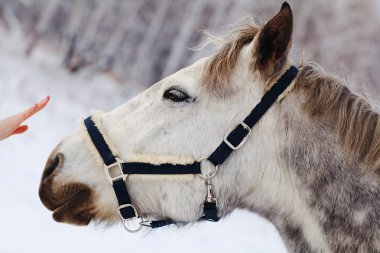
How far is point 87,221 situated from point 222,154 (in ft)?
2.03

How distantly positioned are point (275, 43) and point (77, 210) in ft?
3.28

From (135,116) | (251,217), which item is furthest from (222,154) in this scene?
(251,217)

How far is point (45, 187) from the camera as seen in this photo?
69.2 inches

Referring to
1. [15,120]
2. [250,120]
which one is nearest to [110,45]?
A: [15,120]

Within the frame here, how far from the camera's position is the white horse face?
167 centimetres

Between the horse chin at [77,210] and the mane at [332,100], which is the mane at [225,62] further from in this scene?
the horse chin at [77,210]

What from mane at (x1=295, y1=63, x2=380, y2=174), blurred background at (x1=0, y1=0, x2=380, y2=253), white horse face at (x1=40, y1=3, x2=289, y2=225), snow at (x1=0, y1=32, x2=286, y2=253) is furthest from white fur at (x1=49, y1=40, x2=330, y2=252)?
blurred background at (x1=0, y1=0, x2=380, y2=253)

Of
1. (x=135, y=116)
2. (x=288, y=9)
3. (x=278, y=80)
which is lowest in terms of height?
(x=135, y=116)

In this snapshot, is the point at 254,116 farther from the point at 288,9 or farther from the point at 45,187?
the point at 45,187

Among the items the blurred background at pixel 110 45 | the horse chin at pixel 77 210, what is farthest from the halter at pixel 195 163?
the blurred background at pixel 110 45

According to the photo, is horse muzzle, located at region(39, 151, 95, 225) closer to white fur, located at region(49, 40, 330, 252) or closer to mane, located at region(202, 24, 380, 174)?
white fur, located at region(49, 40, 330, 252)

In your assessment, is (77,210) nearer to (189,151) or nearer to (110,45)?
(189,151)

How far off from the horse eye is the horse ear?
0.30 m

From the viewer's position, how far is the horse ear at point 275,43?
152 cm
